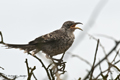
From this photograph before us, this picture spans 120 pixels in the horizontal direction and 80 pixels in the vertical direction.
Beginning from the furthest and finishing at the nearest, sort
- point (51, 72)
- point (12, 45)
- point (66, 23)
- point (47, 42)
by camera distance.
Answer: point (66, 23), point (47, 42), point (12, 45), point (51, 72)

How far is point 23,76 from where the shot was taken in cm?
272

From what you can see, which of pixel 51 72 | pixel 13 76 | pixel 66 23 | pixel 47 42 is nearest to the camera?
pixel 13 76

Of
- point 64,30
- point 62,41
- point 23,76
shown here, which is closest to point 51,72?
point 23,76

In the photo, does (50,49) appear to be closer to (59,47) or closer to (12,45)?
(59,47)

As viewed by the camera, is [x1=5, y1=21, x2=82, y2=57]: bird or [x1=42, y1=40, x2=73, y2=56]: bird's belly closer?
[x1=5, y1=21, x2=82, y2=57]: bird

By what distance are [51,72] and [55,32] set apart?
2059 millimetres

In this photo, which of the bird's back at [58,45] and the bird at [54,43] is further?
the bird's back at [58,45]

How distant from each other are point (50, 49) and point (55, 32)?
2.01 ft

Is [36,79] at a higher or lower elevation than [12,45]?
lower

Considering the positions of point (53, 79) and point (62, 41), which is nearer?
point (53, 79)

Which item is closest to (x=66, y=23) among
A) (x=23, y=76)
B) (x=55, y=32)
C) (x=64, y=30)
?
(x=64, y=30)

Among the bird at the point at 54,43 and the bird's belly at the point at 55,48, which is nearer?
the bird at the point at 54,43

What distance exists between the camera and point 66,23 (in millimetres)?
5559

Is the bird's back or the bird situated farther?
the bird's back
